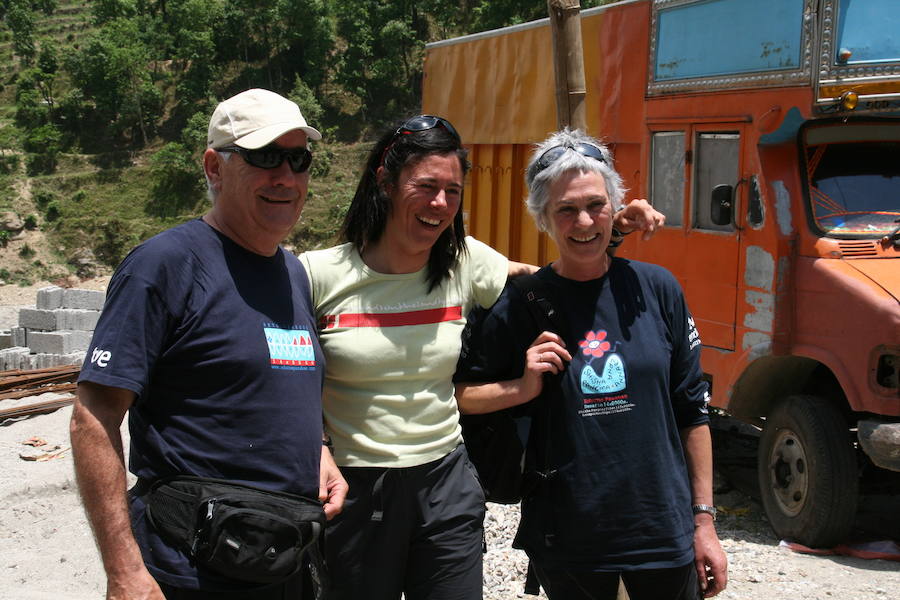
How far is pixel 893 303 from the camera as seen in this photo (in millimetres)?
4988

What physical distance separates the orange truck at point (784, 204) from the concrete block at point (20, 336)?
1047cm

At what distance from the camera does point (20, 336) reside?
1397 centimetres

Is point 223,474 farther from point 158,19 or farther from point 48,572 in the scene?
point 158,19

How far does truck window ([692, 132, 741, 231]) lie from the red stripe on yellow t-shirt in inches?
151

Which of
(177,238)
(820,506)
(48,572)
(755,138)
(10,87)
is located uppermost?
(10,87)

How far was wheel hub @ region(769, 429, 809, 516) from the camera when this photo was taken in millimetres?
5637

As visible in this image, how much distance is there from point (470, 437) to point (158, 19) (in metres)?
59.9

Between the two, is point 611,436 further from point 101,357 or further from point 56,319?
point 56,319

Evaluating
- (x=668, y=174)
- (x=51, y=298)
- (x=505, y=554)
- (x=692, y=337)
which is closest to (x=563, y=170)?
(x=692, y=337)

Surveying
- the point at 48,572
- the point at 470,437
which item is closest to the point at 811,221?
the point at 470,437

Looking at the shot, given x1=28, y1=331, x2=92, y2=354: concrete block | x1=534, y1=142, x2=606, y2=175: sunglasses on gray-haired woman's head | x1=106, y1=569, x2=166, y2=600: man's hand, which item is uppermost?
x1=534, y1=142, x2=606, y2=175: sunglasses on gray-haired woman's head

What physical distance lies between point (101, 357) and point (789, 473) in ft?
16.0

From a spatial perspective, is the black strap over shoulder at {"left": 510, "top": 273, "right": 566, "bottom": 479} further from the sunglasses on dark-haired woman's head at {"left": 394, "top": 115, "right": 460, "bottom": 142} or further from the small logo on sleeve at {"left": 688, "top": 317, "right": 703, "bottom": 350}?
the sunglasses on dark-haired woman's head at {"left": 394, "top": 115, "right": 460, "bottom": 142}

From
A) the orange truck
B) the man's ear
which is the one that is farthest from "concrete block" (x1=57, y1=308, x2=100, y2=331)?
the man's ear
